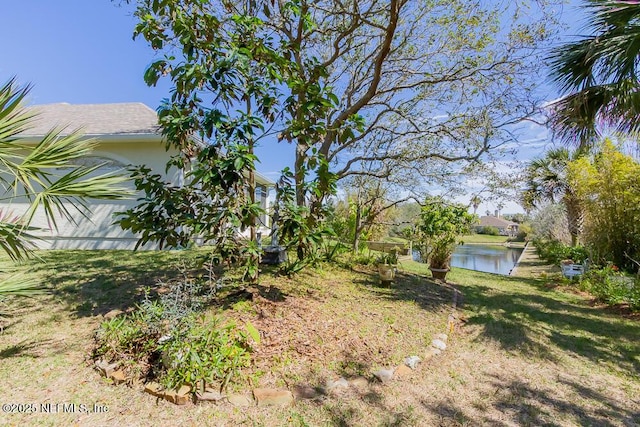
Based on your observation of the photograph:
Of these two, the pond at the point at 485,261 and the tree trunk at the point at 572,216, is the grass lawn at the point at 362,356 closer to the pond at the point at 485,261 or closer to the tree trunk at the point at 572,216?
the pond at the point at 485,261

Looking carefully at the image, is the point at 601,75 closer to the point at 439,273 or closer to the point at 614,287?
the point at 614,287

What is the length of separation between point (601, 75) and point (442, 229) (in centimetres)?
392

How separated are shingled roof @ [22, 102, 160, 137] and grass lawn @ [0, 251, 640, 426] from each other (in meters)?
4.84

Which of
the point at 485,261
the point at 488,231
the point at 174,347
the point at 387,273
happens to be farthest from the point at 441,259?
the point at 488,231

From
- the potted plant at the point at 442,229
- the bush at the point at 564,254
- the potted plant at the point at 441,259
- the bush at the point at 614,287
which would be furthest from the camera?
the bush at the point at 564,254

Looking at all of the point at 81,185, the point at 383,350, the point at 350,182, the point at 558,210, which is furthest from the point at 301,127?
the point at 558,210

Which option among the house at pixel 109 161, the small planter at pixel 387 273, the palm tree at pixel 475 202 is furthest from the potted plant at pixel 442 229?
the house at pixel 109 161

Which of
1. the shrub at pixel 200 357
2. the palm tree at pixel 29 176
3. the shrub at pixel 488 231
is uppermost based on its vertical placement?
the shrub at pixel 488 231

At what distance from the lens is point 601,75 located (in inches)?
216

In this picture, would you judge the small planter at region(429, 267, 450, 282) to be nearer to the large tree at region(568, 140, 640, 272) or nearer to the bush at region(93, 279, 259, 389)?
the large tree at region(568, 140, 640, 272)

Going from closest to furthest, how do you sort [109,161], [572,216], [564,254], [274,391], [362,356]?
[274,391] < [362,356] < [109,161] < [564,254] < [572,216]

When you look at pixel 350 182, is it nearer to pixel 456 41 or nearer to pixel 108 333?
pixel 456 41

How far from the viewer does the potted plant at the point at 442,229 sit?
6.98 metres

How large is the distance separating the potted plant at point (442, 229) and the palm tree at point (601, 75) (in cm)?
261
